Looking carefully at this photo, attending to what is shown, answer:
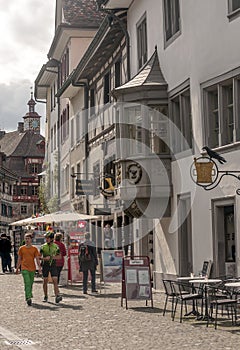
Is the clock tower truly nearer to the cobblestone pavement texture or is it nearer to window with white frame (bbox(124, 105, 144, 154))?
window with white frame (bbox(124, 105, 144, 154))

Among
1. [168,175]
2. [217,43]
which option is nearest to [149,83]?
[168,175]

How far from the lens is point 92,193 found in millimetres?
33281

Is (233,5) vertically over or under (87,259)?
over

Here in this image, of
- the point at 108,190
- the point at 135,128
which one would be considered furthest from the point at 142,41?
the point at 108,190

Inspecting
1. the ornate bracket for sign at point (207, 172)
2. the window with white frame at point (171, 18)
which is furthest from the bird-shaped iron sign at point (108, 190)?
the ornate bracket for sign at point (207, 172)

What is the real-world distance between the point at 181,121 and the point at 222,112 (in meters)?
2.79

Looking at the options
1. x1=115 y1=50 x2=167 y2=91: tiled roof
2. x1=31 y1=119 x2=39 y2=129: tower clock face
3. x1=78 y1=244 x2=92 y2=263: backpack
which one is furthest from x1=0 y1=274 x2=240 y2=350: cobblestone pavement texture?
x1=31 y1=119 x2=39 y2=129: tower clock face

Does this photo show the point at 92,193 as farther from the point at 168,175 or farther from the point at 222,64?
the point at 222,64

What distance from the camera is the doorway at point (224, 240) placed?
58.9 feet

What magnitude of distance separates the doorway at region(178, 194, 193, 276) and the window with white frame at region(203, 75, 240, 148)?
8.64ft

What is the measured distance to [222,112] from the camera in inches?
721

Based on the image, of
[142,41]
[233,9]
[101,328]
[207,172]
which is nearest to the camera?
[101,328]

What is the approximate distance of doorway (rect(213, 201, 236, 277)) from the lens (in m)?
18.0

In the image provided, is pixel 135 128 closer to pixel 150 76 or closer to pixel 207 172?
pixel 150 76
